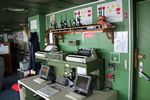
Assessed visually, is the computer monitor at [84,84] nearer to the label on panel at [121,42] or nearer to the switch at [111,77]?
the switch at [111,77]

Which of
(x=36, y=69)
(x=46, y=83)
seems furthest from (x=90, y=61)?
(x=36, y=69)

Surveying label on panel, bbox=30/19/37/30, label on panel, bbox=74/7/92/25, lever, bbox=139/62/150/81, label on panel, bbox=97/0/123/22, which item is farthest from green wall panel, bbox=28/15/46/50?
lever, bbox=139/62/150/81

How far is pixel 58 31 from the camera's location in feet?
9.14

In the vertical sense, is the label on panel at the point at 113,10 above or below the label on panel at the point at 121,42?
above

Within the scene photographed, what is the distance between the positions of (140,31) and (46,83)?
73.2 inches

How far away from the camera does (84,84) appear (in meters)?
2.05

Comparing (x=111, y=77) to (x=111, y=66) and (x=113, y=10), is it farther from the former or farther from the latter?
(x=113, y=10)

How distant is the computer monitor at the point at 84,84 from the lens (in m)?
1.98

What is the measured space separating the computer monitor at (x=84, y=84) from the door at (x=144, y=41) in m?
0.77

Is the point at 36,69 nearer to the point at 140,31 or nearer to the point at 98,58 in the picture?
the point at 98,58

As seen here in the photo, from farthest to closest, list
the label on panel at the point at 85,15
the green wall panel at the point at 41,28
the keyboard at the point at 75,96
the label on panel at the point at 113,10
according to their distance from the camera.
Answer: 1. the green wall panel at the point at 41,28
2. the label on panel at the point at 85,15
3. the label on panel at the point at 113,10
4. the keyboard at the point at 75,96

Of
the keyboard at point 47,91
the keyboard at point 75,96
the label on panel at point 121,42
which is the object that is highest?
the label on panel at point 121,42

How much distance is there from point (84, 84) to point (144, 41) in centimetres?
107

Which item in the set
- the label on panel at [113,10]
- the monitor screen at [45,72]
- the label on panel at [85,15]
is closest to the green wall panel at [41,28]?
the monitor screen at [45,72]
